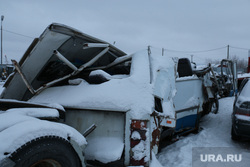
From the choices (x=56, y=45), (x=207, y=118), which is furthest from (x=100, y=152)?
(x=207, y=118)

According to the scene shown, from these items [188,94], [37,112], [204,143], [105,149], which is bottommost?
[204,143]

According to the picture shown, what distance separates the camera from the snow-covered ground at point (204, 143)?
335 centimetres

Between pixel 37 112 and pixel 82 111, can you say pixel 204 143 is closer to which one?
pixel 82 111

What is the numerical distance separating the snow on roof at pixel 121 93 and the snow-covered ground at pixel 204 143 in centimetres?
144

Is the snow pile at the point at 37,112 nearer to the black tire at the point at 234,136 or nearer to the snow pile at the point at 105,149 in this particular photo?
the snow pile at the point at 105,149

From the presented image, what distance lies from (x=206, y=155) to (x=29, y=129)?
3.14m

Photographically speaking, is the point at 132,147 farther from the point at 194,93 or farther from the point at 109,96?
the point at 194,93

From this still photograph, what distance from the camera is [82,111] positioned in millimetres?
2463

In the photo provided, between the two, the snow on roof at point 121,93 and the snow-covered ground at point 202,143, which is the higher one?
the snow on roof at point 121,93

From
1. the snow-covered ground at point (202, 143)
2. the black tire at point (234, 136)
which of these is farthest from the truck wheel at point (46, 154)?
the black tire at point (234, 136)

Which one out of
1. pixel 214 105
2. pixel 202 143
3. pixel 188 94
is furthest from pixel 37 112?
pixel 214 105

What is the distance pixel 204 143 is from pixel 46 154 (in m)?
3.53

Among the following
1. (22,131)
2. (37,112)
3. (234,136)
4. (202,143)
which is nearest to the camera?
(22,131)

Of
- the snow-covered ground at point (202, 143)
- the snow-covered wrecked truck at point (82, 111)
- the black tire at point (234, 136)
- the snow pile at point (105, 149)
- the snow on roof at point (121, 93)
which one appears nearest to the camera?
the snow-covered wrecked truck at point (82, 111)
